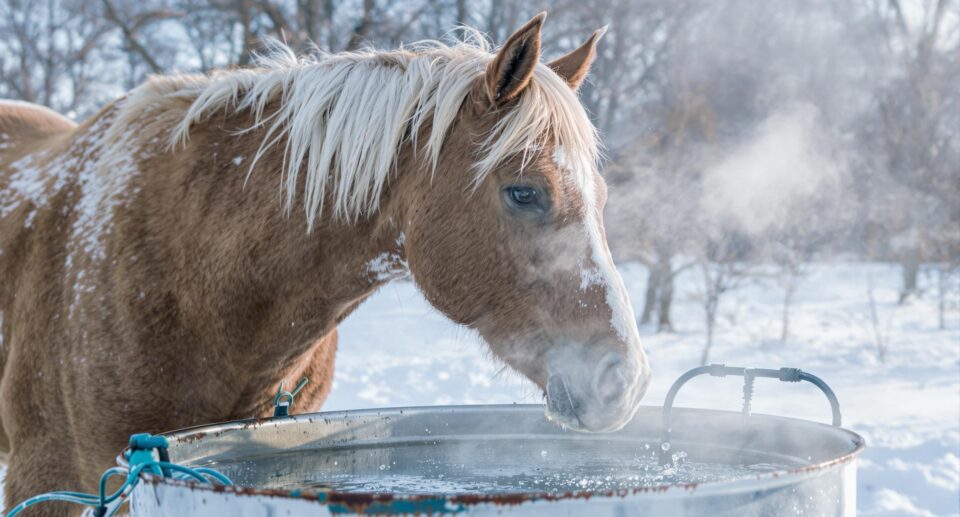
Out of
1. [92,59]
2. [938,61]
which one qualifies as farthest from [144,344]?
[92,59]

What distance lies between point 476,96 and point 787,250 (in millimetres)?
9196

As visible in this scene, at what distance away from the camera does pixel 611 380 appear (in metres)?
1.88

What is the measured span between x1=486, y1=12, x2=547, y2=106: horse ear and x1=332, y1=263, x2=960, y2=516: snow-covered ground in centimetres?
66

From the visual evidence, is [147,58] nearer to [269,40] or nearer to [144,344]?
[269,40]

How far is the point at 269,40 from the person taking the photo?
287 cm

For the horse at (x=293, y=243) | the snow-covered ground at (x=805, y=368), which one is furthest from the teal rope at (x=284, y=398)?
the snow-covered ground at (x=805, y=368)

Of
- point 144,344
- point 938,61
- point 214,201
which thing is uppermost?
point 938,61

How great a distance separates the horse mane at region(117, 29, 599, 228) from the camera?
7.06ft

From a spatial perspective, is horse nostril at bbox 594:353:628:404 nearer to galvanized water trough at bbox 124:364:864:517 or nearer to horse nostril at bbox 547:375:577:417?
horse nostril at bbox 547:375:577:417

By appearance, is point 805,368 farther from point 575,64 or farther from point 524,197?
point 524,197

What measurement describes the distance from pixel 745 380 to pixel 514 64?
0.97 meters

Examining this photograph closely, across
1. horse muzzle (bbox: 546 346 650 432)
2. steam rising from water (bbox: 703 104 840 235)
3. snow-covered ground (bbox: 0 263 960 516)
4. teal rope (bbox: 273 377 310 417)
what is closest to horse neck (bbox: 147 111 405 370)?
teal rope (bbox: 273 377 310 417)

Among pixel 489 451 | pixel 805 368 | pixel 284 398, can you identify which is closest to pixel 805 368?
pixel 805 368

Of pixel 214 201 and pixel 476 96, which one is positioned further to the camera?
pixel 214 201
